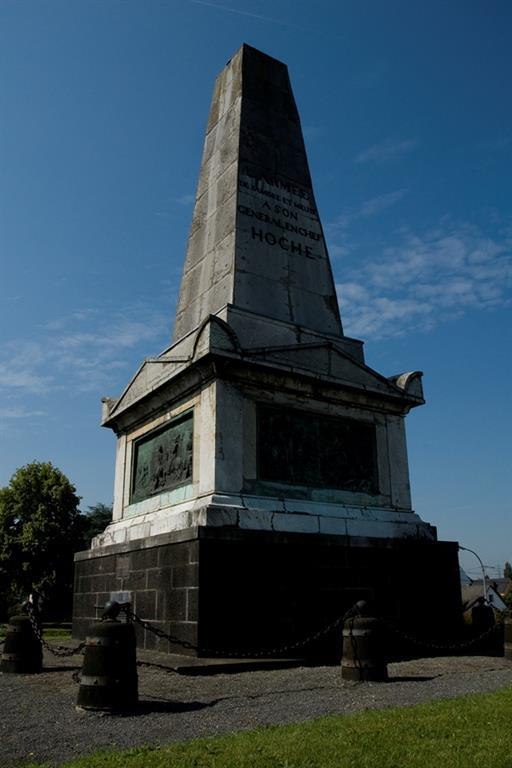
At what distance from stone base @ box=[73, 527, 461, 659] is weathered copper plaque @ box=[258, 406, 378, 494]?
103 centimetres

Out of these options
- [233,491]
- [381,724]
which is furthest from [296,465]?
[381,724]

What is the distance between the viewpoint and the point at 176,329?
12344 millimetres

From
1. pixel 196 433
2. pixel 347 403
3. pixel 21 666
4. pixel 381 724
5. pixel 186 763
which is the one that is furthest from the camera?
pixel 347 403

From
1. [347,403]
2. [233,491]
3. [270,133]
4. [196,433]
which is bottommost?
[233,491]

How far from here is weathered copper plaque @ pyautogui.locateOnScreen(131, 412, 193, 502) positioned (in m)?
9.99

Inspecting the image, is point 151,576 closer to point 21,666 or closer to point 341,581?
point 21,666

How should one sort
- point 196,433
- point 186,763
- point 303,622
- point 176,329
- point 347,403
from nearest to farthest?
1. point 186,763
2. point 303,622
3. point 196,433
4. point 347,403
5. point 176,329

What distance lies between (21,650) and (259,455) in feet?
13.0

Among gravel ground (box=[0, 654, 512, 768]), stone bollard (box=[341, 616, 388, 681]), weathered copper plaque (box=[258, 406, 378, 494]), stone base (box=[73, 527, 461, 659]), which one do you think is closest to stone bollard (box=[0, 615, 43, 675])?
gravel ground (box=[0, 654, 512, 768])

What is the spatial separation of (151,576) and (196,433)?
6.89 ft

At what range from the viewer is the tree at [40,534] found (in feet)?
108

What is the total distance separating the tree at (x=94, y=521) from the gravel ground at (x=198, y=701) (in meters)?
27.0

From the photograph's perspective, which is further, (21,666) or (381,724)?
(21,666)

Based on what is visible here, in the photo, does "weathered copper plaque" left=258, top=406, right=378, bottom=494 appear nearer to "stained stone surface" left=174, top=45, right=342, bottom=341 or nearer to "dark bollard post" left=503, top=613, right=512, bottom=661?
"stained stone surface" left=174, top=45, right=342, bottom=341
